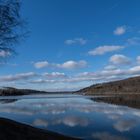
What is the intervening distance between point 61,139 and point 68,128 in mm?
7472

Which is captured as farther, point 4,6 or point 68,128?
point 68,128

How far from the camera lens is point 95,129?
27.3m

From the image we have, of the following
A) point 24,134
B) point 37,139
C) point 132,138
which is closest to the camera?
point 37,139

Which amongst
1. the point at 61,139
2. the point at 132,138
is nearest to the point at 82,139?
the point at 61,139

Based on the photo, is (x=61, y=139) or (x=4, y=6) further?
(x=4, y=6)

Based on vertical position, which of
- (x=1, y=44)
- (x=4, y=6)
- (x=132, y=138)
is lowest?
(x=132, y=138)

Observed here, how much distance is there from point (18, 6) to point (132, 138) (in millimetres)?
12385

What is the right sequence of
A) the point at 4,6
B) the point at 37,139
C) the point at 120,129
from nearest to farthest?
the point at 37,139, the point at 4,6, the point at 120,129

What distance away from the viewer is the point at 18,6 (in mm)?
25281

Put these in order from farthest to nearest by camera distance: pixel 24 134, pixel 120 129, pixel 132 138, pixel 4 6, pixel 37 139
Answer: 1. pixel 120 129
2. pixel 4 6
3. pixel 132 138
4. pixel 24 134
5. pixel 37 139

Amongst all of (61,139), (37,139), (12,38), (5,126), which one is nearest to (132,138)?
(61,139)

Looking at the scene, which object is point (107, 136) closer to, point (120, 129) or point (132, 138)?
point (132, 138)

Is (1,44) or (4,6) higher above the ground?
(4,6)

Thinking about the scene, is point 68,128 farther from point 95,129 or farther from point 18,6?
point 18,6
